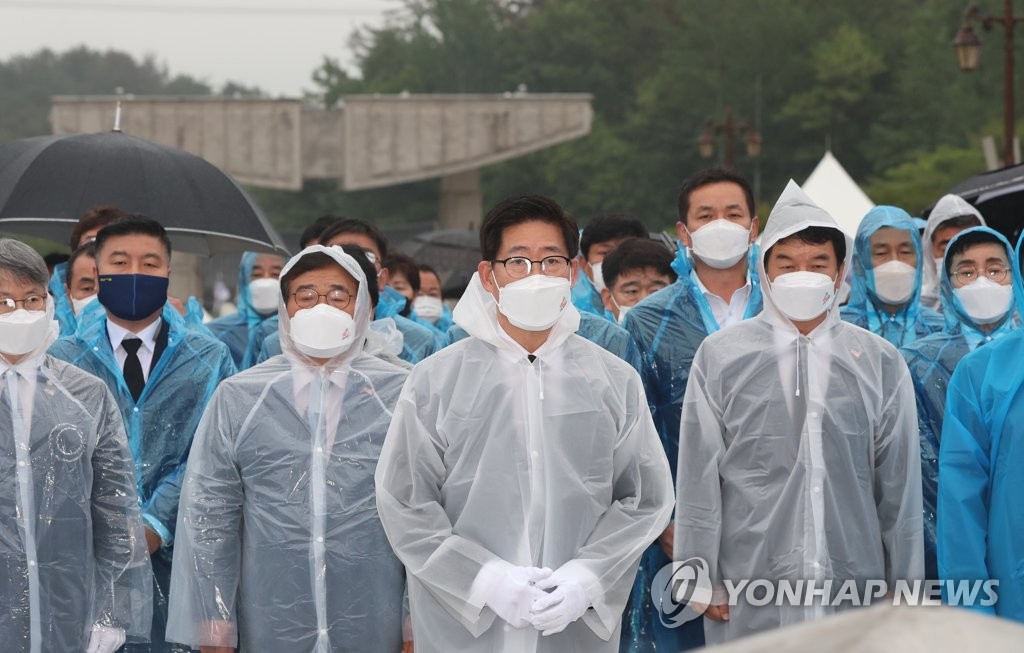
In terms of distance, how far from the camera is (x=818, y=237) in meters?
5.17

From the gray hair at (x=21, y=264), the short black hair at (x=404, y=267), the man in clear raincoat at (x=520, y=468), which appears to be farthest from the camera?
the short black hair at (x=404, y=267)

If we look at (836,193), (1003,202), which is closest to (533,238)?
(1003,202)

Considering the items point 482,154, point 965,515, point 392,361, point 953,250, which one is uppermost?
point 482,154

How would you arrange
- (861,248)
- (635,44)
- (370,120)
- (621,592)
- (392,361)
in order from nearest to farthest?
(621,592), (392,361), (861,248), (370,120), (635,44)

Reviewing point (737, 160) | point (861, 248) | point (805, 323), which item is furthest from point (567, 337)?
point (737, 160)

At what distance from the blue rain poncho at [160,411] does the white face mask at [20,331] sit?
71cm

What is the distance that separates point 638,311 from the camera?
5926mm

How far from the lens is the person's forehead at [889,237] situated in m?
6.88

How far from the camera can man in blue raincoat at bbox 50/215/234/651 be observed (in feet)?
18.8

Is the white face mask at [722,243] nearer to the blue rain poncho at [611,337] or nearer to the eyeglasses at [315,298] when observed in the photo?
the blue rain poncho at [611,337]

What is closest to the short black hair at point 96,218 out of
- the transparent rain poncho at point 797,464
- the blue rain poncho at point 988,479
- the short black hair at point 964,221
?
the transparent rain poncho at point 797,464

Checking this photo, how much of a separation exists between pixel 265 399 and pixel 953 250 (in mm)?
2880

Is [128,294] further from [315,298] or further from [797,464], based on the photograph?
[797,464]

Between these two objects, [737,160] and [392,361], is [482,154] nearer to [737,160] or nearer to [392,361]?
[737,160]
